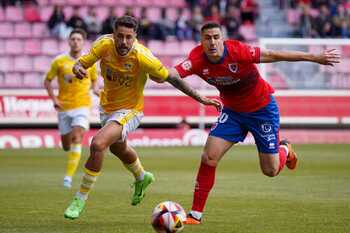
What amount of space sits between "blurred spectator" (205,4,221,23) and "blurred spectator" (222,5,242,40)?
0.29m

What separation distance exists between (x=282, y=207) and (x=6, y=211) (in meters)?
3.57

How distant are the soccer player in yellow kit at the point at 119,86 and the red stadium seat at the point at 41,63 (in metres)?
17.3

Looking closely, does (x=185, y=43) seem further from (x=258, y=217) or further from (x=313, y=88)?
(x=258, y=217)

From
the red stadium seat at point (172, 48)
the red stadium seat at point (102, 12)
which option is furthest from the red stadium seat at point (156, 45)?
the red stadium seat at point (102, 12)

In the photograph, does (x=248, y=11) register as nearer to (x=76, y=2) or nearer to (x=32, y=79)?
(x=76, y=2)

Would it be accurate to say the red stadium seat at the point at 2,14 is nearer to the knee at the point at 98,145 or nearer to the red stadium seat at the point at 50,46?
the red stadium seat at the point at 50,46

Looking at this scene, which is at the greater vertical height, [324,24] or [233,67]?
[233,67]

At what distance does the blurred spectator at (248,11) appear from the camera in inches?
1256

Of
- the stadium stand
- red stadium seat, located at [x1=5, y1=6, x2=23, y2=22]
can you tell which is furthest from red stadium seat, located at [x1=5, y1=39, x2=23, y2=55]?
red stadium seat, located at [x1=5, y1=6, x2=23, y2=22]

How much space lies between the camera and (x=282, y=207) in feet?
39.5

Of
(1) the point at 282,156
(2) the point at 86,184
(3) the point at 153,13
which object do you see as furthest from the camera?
(3) the point at 153,13

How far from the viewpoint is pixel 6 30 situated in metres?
29.5

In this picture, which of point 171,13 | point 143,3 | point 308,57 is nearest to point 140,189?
Result: point 308,57

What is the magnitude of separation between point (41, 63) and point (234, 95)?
1863 centimetres
